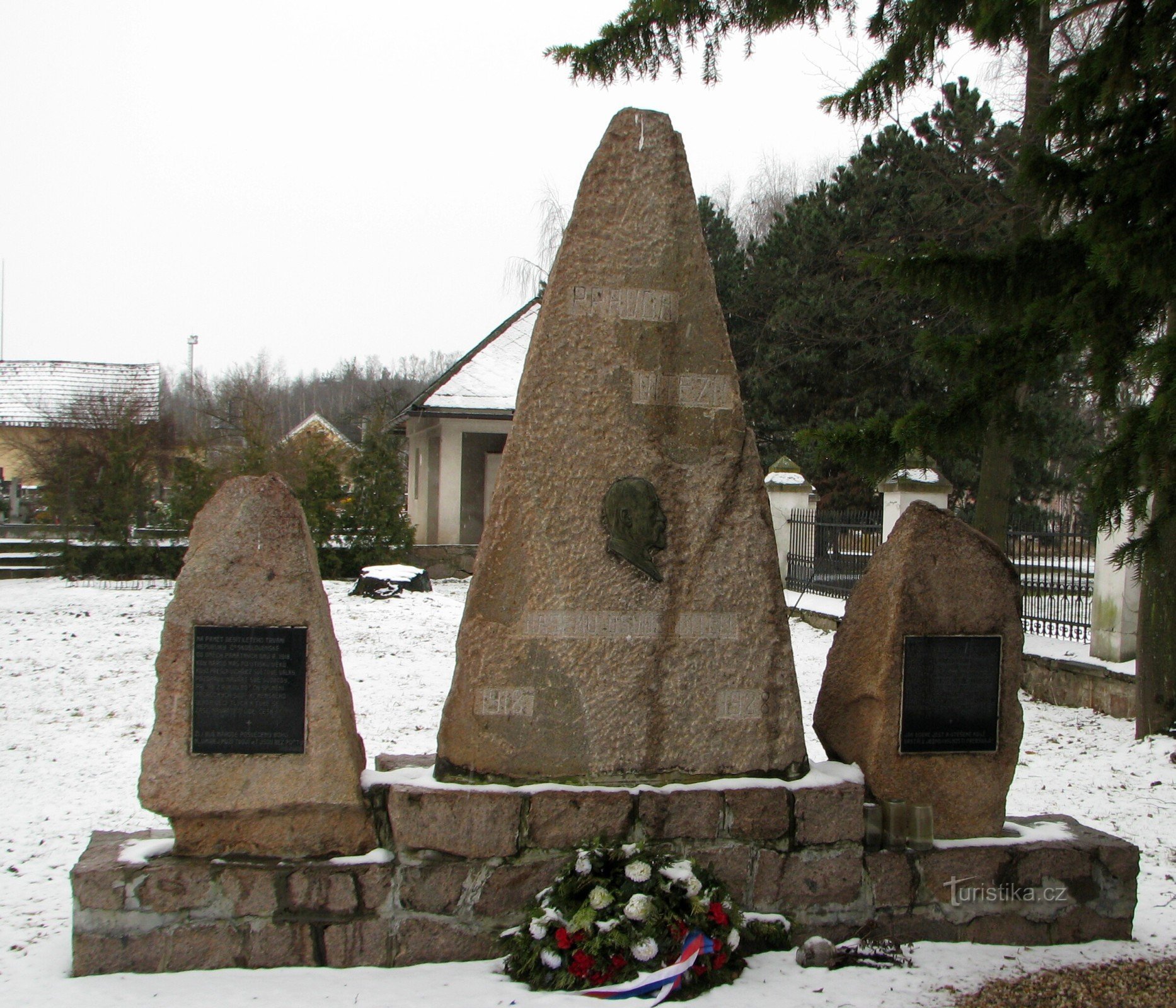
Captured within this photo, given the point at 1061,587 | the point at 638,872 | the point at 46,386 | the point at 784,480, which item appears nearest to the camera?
the point at 638,872

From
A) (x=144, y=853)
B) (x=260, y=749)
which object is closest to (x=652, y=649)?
(x=260, y=749)

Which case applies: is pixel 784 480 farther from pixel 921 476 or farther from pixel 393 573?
pixel 393 573

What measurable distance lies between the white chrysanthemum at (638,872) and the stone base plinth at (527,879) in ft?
0.71

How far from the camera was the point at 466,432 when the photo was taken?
65.0 feet

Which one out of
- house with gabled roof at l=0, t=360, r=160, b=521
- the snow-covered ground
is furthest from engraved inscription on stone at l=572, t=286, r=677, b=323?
house with gabled roof at l=0, t=360, r=160, b=521

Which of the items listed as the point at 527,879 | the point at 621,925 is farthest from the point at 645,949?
the point at 527,879

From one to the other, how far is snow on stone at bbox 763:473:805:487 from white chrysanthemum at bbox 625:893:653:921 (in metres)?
12.5

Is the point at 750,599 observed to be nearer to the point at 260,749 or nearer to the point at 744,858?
the point at 744,858

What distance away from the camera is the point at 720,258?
2483 centimetres

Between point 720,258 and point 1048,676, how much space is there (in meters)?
18.0

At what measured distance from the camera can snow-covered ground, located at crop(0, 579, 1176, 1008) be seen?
3.27 meters

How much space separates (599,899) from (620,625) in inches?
39.0

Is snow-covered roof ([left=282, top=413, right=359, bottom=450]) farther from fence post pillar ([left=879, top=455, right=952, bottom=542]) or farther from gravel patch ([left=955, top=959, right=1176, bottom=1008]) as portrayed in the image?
gravel patch ([left=955, top=959, right=1176, bottom=1008])

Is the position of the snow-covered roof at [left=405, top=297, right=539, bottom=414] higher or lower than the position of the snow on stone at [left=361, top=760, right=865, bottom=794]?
higher
